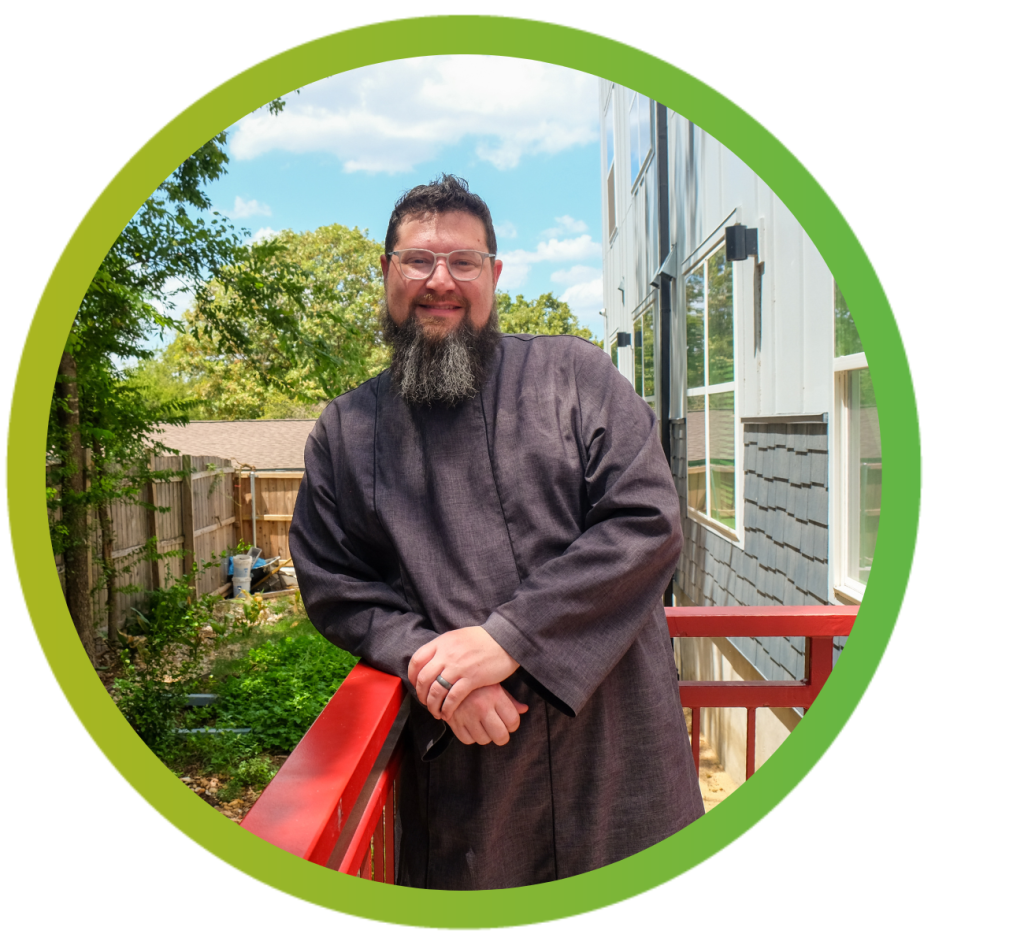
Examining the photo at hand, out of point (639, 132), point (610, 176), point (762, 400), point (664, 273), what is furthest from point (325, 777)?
point (610, 176)

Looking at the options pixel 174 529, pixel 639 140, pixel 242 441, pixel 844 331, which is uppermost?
pixel 639 140

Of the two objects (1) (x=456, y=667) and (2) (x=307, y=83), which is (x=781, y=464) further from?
(2) (x=307, y=83)

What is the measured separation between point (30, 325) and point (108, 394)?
9.97 feet

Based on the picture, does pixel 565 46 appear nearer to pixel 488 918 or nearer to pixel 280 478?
pixel 488 918

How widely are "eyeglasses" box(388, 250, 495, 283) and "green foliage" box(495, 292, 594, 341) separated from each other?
0.71 metres

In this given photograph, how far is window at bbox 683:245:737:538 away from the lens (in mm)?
3023

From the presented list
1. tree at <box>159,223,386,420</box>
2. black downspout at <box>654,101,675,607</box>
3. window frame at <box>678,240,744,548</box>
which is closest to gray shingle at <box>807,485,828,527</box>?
window frame at <box>678,240,744,548</box>

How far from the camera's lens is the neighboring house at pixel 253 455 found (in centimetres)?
515

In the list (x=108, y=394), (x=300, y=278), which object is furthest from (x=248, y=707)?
(x=300, y=278)

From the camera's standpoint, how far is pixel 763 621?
1528 millimetres

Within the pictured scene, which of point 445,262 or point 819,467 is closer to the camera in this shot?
point 445,262

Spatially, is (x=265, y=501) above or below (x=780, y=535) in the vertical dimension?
below

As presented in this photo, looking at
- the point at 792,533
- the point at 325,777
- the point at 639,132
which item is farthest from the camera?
the point at 639,132

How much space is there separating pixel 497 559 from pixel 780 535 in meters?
1.68
